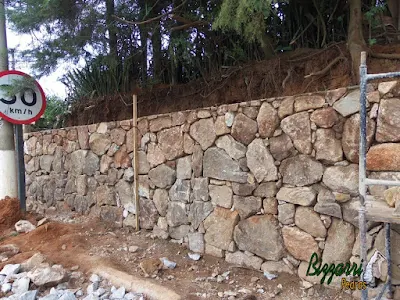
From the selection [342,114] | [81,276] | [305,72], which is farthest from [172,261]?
[305,72]

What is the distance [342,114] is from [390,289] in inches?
48.7

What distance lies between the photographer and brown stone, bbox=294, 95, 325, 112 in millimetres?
2459

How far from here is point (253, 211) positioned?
288 cm

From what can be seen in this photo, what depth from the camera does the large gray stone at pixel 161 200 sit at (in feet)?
12.1

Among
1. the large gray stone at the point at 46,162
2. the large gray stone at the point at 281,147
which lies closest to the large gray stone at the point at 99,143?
the large gray stone at the point at 46,162

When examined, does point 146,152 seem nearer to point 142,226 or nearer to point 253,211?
point 142,226

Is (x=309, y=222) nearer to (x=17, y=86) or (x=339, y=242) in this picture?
(x=339, y=242)

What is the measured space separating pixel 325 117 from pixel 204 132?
1261 mm

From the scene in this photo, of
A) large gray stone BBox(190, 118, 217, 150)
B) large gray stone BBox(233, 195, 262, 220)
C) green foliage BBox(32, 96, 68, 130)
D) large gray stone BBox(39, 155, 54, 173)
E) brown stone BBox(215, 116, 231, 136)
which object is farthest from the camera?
green foliage BBox(32, 96, 68, 130)

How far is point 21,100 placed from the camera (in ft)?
13.5

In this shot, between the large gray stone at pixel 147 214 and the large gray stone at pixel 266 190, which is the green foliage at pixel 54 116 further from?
the large gray stone at pixel 266 190

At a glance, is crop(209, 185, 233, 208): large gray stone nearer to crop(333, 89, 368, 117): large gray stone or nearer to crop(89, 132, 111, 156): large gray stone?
crop(333, 89, 368, 117): large gray stone

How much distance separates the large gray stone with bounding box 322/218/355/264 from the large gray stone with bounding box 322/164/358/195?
0.25 metres

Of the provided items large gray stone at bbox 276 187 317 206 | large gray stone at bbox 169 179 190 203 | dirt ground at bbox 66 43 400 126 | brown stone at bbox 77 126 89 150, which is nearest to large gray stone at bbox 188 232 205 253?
large gray stone at bbox 169 179 190 203
